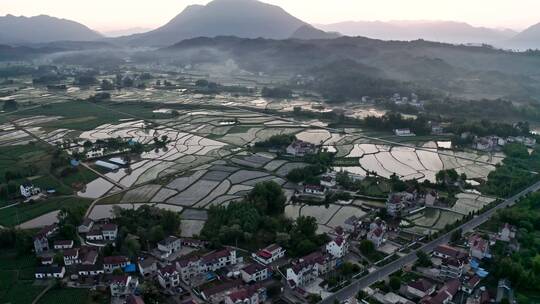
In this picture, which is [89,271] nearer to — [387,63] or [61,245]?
[61,245]

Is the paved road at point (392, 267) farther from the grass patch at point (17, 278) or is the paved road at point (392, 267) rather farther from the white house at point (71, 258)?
the grass patch at point (17, 278)

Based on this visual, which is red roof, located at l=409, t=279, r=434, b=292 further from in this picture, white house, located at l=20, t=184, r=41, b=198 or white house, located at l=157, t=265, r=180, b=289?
white house, located at l=20, t=184, r=41, b=198

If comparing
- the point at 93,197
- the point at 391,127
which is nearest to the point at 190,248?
the point at 93,197

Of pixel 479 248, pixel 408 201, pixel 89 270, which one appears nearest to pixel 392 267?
pixel 479 248

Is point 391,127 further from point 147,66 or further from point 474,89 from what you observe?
point 147,66

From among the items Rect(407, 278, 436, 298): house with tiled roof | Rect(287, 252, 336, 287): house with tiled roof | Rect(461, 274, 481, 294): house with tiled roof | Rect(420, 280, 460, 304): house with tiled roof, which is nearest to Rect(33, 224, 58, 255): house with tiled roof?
Rect(287, 252, 336, 287): house with tiled roof
